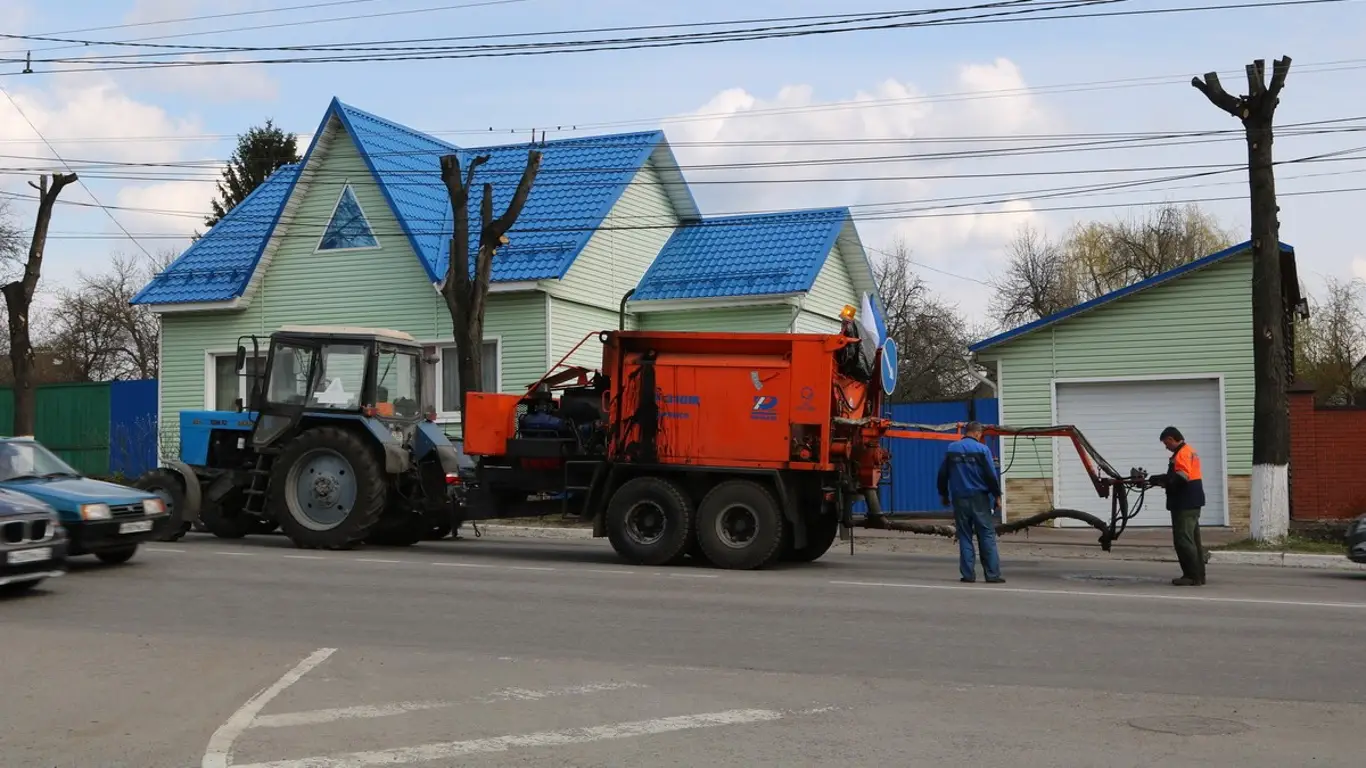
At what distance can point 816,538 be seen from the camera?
54.3ft

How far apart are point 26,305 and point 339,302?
6.68 m

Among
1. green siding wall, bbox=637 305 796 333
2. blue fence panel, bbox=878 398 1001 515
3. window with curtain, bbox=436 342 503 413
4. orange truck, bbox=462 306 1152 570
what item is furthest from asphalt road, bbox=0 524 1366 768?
window with curtain, bbox=436 342 503 413

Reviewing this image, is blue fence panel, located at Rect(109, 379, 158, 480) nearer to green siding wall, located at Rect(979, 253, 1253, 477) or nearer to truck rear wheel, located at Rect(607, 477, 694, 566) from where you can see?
green siding wall, located at Rect(979, 253, 1253, 477)

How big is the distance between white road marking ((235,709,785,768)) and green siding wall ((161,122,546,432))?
64.0 ft

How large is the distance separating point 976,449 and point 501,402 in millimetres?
5405

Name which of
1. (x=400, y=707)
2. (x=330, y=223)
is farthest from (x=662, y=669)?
(x=330, y=223)

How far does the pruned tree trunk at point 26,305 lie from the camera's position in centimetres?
Result: 2936

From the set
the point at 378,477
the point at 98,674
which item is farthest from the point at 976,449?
the point at 98,674

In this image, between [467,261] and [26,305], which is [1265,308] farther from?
[26,305]

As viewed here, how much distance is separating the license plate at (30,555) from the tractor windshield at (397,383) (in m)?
5.35

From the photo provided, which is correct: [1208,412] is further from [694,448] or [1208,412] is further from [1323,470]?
[694,448]

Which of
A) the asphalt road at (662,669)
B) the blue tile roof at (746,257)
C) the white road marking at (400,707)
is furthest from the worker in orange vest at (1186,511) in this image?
the blue tile roof at (746,257)

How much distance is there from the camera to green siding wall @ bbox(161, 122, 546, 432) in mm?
27656

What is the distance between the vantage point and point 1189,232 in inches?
1903
